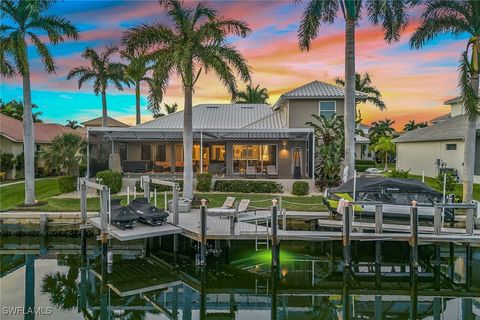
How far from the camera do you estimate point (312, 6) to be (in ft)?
57.2

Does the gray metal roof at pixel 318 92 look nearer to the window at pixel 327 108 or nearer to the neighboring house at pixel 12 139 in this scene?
the window at pixel 327 108

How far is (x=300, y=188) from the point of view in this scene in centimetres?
2033

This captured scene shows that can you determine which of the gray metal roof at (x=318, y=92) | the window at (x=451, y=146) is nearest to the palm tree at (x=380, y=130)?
the window at (x=451, y=146)

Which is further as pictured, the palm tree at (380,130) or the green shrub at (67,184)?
the palm tree at (380,130)

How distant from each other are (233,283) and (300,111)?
15574 mm

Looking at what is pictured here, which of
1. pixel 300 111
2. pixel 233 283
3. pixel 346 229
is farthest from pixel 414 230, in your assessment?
pixel 300 111

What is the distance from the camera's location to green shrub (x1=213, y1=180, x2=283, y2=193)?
838 inches

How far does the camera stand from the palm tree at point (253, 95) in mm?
49353

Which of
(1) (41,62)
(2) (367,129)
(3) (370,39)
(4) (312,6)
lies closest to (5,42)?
(1) (41,62)

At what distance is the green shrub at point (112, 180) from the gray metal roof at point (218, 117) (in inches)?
225

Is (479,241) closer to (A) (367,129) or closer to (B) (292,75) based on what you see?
(B) (292,75)

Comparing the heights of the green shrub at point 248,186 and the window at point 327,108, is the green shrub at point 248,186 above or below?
below

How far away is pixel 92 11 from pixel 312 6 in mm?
12228

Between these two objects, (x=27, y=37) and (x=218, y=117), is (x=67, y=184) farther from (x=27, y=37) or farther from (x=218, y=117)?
(x=218, y=117)
